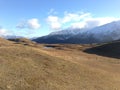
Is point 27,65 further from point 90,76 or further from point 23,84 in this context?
point 90,76

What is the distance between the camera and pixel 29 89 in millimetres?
25250

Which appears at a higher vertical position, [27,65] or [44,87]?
[27,65]

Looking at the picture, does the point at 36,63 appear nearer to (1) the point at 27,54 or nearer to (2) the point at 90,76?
(1) the point at 27,54

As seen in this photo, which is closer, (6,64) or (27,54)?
(6,64)

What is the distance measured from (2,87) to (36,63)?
11.7 m

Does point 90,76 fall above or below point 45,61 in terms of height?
below

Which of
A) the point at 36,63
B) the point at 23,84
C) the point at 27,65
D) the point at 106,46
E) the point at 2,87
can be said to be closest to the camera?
the point at 2,87

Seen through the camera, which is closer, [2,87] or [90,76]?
[2,87]

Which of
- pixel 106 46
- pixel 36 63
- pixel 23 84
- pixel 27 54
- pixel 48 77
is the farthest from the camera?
pixel 106 46

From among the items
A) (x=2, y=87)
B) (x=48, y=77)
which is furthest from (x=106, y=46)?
(x=2, y=87)

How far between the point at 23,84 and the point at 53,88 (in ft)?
12.1

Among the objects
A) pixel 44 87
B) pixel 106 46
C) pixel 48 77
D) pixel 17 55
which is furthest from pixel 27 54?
pixel 106 46

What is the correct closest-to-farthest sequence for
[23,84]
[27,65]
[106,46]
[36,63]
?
[23,84]
[27,65]
[36,63]
[106,46]

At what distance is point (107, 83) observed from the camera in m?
34.4
